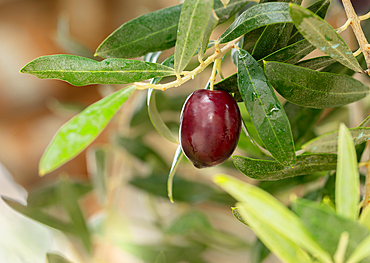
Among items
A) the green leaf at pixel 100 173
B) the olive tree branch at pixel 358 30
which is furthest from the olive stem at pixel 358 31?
the green leaf at pixel 100 173

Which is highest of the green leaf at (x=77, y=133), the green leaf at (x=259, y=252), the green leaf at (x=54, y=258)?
the green leaf at (x=77, y=133)

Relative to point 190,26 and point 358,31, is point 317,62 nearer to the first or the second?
point 358,31

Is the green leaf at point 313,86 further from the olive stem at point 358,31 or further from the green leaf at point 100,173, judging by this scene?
the green leaf at point 100,173

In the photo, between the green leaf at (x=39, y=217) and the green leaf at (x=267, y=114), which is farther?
the green leaf at (x=39, y=217)

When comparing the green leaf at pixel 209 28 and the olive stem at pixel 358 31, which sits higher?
the green leaf at pixel 209 28

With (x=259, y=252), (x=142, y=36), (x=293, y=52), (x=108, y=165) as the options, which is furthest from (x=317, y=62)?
(x=108, y=165)

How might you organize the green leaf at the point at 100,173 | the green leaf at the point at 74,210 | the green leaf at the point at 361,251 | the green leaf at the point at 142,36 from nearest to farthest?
the green leaf at the point at 361,251
the green leaf at the point at 142,36
the green leaf at the point at 74,210
the green leaf at the point at 100,173

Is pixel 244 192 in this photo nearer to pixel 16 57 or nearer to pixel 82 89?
pixel 82 89

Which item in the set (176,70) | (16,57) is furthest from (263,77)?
(16,57)
